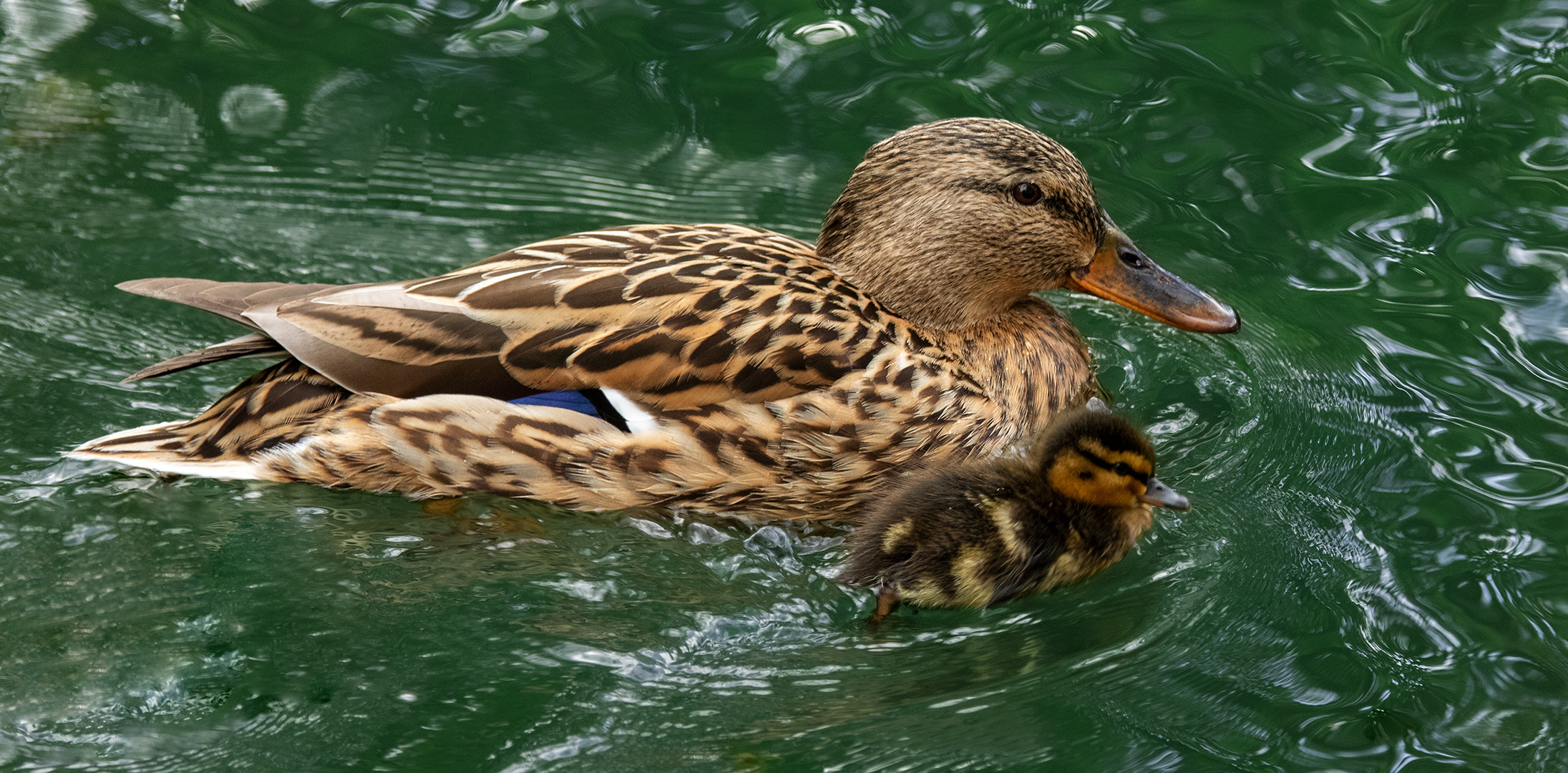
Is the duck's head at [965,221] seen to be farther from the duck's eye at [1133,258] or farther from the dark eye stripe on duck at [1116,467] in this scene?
the dark eye stripe on duck at [1116,467]

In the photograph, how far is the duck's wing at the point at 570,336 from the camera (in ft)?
13.2

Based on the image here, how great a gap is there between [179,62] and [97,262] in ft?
4.52

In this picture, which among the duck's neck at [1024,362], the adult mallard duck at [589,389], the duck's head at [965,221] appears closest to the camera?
the adult mallard duck at [589,389]

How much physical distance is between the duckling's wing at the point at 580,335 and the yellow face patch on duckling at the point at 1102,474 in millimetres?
631

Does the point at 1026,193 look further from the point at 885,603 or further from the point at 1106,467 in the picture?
the point at 885,603

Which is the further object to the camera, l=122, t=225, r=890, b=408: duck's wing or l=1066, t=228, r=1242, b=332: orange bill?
l=1066, t=228, r=1242, b=332: orange bill

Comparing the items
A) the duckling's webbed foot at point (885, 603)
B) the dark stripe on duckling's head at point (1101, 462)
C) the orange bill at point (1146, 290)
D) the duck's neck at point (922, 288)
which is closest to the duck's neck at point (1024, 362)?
the duck's neck at point (922, 288)

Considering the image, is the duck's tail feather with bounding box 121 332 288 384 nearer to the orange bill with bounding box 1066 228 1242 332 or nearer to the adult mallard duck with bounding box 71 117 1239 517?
the adult mallard duck with bounding box 71 117 1239 517

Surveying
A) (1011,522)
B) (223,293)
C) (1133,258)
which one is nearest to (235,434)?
(223,293)

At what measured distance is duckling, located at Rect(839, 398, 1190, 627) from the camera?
13.0ft

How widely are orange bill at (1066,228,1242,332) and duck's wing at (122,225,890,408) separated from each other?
956 mm

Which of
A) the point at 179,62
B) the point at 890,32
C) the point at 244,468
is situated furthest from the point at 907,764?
the point at 179,62

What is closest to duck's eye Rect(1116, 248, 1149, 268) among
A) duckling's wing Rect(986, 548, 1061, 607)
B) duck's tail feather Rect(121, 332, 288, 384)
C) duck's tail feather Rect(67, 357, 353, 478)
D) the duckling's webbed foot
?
duckling's wing Rect(986, 548, 1061, 607)

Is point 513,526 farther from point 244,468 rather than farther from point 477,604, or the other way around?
point 244,468
